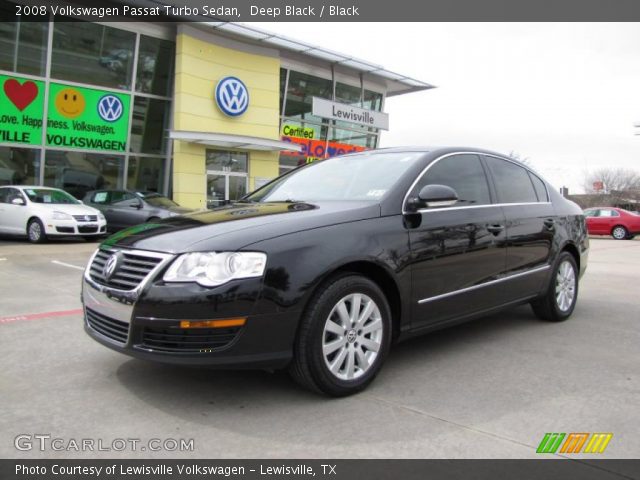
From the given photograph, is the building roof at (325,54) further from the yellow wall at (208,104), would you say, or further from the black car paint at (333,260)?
the black car paint at (333,260)

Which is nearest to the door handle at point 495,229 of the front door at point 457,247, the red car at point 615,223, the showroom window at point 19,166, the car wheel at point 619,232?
the front door at point 457,247

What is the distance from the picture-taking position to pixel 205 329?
113 inches

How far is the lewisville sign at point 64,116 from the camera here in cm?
1638

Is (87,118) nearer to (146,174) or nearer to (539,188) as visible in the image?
(146,174)

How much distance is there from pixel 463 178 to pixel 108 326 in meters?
2.78

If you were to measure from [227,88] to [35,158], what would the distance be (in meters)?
6.95

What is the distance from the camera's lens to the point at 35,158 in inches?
669

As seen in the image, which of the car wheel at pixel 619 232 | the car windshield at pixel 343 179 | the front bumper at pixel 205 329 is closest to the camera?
the front bumper at pixel 205 329

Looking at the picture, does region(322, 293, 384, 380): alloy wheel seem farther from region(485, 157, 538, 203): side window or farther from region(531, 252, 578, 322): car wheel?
region(531, 252, 578, 322): car wheel

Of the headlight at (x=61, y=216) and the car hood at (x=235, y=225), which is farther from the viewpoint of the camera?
the headlight at (x=61, y=216)

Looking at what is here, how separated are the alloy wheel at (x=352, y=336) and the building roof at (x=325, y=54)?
1769 cm

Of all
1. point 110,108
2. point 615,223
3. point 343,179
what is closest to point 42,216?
point 110,108

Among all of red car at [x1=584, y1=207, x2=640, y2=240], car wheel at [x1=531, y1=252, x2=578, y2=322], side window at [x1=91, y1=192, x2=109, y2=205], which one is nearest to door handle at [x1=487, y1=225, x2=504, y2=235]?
car wheel at [x1=531, y1=252, x2=578, y2=322]

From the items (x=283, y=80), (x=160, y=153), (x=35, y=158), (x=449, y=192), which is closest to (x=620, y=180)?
(x=283, y=80)
